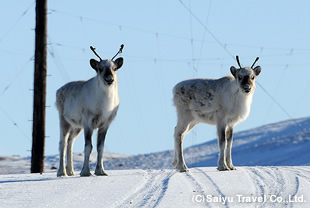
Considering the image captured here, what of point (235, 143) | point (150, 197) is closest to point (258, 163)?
point (235, 143)

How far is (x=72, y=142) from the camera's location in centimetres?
1980

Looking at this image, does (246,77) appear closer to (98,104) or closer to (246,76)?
(246,76)

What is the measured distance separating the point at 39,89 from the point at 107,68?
20.6ft

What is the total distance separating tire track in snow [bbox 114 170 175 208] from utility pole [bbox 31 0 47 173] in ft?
22.3

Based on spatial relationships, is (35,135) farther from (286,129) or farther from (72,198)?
(286,129)

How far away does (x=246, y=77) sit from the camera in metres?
18.7

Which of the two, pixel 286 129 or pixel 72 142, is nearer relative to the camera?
pixel 72 142

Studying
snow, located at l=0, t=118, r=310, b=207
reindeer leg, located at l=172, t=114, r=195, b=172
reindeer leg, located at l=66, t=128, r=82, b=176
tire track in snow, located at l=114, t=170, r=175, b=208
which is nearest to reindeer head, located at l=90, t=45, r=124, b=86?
snow, located at l=0, t=118, r=310, b=207

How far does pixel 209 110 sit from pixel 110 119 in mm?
2429

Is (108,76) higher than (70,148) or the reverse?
higher

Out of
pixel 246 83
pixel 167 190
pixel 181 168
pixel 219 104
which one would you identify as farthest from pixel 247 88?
pixel 167 190

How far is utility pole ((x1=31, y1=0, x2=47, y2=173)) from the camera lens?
2361 centimetres

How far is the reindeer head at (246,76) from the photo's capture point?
18.7 metres

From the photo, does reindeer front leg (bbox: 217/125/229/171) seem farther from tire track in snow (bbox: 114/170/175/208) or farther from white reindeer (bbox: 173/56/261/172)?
tire track in snow (bbox: 114/170/175/208)
